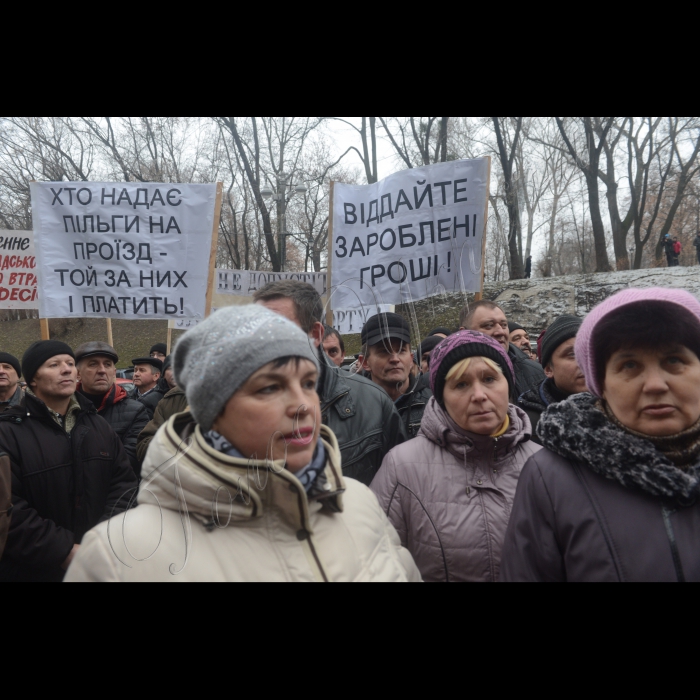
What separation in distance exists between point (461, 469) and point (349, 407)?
593 mm

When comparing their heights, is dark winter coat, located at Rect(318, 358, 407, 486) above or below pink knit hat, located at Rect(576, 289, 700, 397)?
below

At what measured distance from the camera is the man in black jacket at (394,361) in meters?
2.93

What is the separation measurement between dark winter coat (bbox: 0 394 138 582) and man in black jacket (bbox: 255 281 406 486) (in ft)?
3.41

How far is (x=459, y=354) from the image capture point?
2.09 metres

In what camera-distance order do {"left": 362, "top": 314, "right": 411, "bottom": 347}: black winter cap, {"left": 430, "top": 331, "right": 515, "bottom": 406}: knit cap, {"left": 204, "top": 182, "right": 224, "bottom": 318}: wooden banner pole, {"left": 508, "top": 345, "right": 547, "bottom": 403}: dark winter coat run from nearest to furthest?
{"left": 430, "top": 331, "right": 515, "bottom": 406}: knit cap
{"left": 362, "top": 314, "right": 411, "bottom": 347}: black winter cap
{"left": 508, "top": 345, "right": 547, "bottom": 403}: dark winter coat
{"left": 204, "top": 182, "right": 224, "bottom": 318}: wooden banner pole


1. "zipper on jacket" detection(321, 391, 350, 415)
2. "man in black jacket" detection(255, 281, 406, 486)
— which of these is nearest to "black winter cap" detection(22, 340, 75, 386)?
"man in black jacket" detection(255, 281, 406, 486)

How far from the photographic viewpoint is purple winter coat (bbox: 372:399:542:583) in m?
1.83

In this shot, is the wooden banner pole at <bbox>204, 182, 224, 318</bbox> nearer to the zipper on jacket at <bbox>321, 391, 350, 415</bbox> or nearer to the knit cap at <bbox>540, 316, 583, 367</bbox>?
the zipper on jacket at <bbox>321, 391, 350, 415</bbox>

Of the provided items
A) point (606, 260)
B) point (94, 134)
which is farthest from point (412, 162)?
point (94, 134)

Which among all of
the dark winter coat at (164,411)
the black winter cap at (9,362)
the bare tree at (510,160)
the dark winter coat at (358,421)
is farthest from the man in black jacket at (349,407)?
the bare tree at (510,160)

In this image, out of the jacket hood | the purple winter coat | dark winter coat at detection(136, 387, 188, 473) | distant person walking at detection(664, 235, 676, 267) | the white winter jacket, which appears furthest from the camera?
distant person walking at detection(664, 235, 676, 267)

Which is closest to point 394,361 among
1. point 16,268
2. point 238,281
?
point 16,268

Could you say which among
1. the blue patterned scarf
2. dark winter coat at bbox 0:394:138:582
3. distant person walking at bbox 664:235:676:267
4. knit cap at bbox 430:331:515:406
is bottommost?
dark winter coat at bbox 0:394:138:582

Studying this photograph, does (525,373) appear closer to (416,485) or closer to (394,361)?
(394,361)
